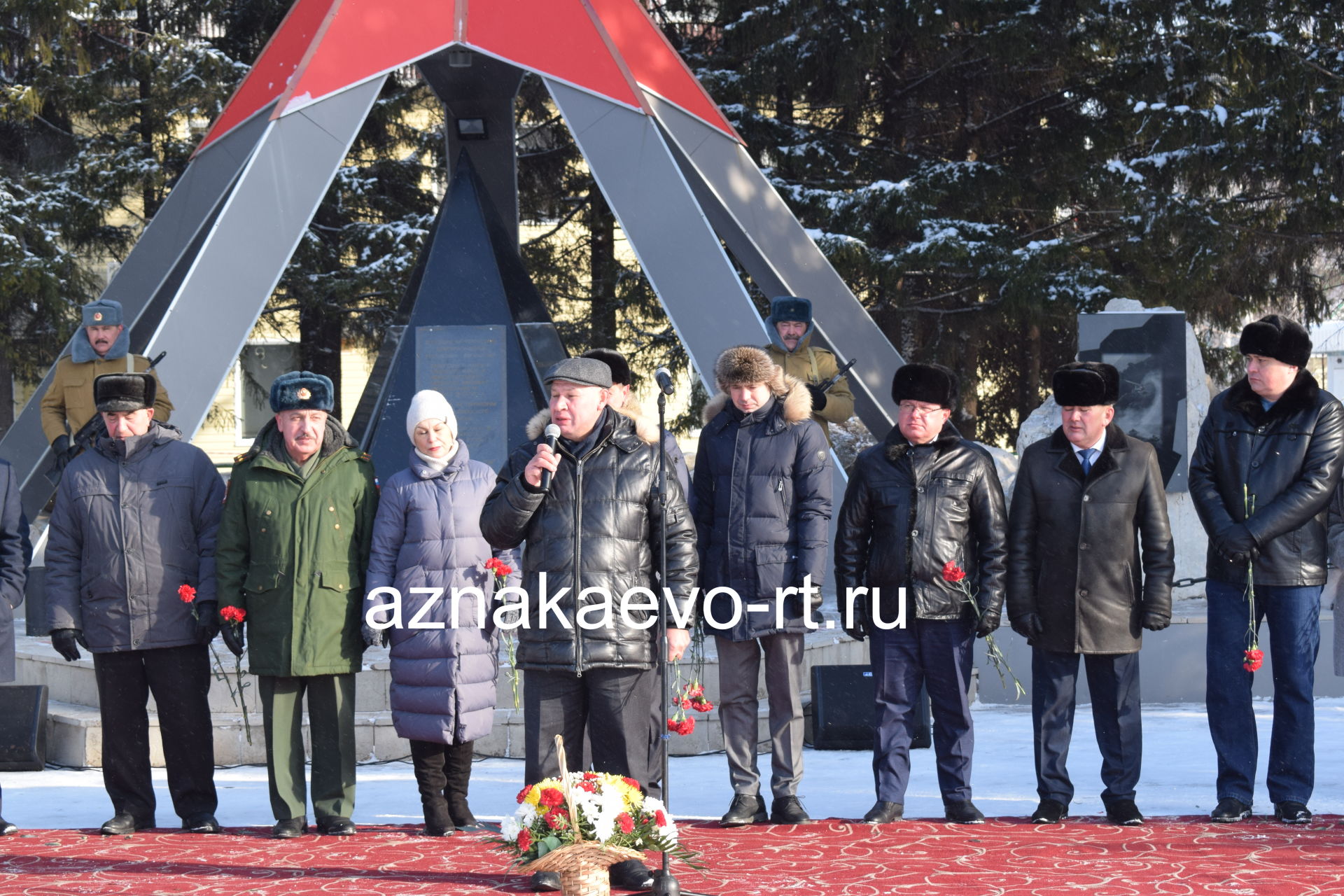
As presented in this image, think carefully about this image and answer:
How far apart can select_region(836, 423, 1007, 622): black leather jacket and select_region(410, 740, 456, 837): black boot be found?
5.33 ft

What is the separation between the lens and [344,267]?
1619 centimetres

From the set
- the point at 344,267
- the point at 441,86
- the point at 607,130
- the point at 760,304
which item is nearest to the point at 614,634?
the point at 607,130

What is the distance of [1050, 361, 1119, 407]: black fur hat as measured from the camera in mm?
5621

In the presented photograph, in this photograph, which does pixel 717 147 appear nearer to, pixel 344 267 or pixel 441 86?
pixel 441 86

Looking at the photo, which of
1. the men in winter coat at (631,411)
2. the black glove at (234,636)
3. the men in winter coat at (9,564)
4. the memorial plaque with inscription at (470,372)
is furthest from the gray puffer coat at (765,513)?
the memorial plaque with inscription at (470,372)

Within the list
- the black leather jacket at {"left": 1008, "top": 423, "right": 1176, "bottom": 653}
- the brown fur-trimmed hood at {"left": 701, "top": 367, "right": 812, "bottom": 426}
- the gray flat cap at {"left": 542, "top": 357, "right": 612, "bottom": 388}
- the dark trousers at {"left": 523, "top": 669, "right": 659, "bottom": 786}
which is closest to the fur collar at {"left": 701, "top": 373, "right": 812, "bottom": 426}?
the brown fur-trimmed hood at {"left": 701, "top": 367, "right": 812, "bottom": 426}

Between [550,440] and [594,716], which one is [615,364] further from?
[594,716]

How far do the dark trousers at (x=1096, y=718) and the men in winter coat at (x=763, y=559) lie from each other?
90 centimetres

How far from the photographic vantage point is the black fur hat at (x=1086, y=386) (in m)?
5.62

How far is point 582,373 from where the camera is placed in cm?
487

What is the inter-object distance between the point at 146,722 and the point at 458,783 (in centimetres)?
123

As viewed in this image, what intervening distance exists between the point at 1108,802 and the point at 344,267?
12.2 meters

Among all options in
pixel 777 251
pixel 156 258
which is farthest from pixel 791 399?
pixel 156 258

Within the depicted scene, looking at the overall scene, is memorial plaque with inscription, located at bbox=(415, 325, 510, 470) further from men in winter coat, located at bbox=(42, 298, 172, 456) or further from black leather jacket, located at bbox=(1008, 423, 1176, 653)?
black leather jacket, located at bbox=(1008, 423, 1176, 653)
